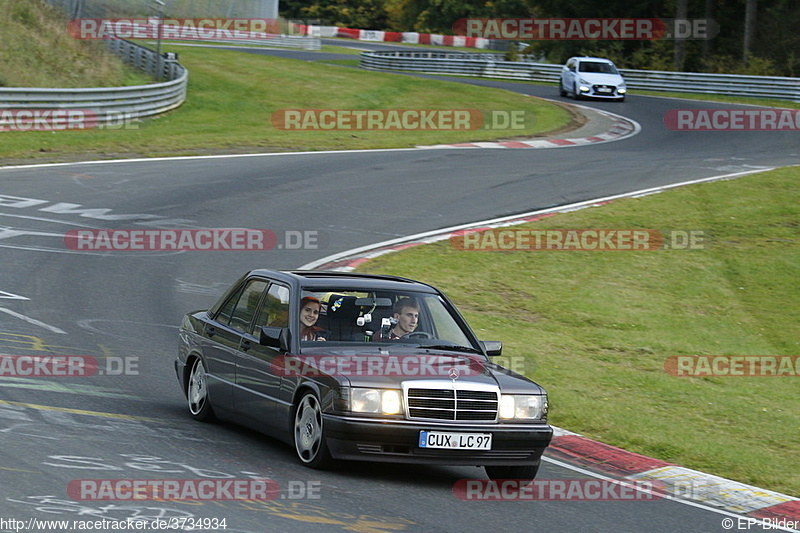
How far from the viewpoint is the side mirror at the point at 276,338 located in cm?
853

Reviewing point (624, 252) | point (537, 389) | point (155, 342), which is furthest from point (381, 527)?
point (624, 252)

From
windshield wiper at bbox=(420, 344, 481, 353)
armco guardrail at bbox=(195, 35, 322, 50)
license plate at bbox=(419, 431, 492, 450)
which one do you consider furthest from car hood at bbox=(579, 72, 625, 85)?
license plate at bbox=(419, 431, 492, 450)

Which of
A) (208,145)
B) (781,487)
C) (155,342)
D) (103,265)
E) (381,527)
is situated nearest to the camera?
(381,527)

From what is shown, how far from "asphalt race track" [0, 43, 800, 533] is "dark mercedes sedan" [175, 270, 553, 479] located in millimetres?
267

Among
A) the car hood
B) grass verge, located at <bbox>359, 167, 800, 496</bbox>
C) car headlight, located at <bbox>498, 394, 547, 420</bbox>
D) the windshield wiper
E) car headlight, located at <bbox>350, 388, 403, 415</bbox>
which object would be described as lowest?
grass verge, located at <bbox>359, 167, 800, 496</bbox>

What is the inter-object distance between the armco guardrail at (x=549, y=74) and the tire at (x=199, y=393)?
38824 millimetres

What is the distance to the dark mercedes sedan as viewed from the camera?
25.4ft

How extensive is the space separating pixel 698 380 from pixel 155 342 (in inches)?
239

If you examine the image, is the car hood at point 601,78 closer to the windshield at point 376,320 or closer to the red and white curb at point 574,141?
the red and white curb at point 574,141

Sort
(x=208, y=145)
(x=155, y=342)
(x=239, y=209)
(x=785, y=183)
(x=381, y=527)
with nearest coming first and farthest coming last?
(x=381, y=527)
(x=155, y=342)
(x=239, y=209)
(x=785, y=183)
(x=208, y=145)

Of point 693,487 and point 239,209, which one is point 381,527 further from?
point 239,209

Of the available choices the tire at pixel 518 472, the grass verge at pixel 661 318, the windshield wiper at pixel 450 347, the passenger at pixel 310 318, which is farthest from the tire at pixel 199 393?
the grass verge at pixel 661 318

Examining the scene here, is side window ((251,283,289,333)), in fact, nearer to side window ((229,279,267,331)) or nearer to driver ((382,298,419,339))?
side window ((229,279,267,331))

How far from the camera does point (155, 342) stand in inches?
482
